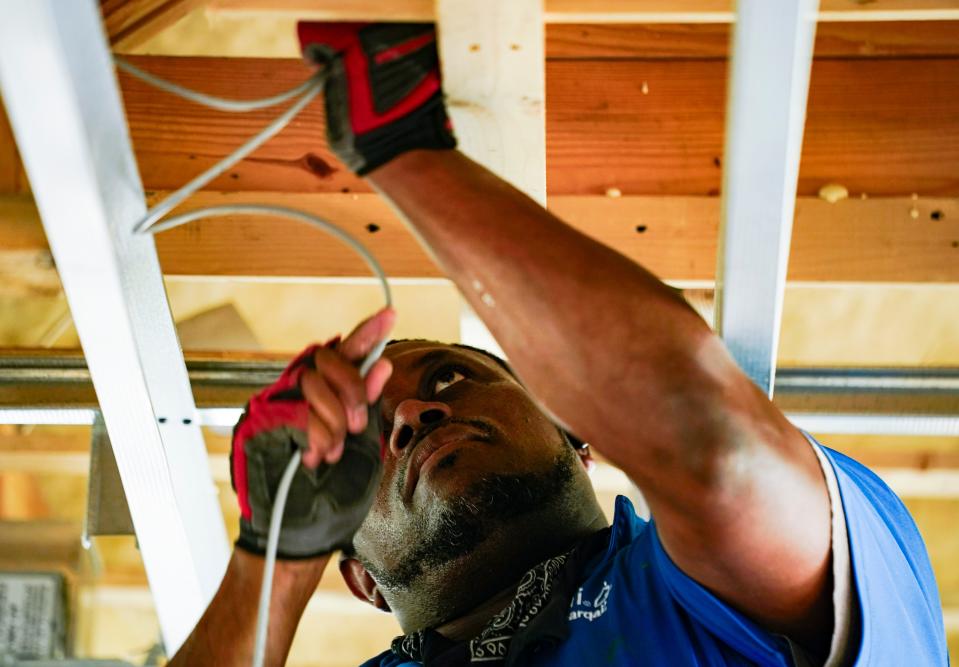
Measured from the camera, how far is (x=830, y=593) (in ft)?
3.44

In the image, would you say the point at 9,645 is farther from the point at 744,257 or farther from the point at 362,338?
the point at 744,257

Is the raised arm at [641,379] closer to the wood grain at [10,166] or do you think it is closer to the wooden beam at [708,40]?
the wooden beam at [708,40]

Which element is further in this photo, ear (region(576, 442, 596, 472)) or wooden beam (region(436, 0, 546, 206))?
ear (region(576, 442, 596, 472))

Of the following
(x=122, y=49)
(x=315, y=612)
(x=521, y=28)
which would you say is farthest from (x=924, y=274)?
(x=315, y=612)

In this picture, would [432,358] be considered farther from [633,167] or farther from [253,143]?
[253,143]

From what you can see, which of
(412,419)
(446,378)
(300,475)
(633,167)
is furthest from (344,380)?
(633,167)

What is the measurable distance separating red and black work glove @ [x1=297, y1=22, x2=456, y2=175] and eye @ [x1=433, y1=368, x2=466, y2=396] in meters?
0.67

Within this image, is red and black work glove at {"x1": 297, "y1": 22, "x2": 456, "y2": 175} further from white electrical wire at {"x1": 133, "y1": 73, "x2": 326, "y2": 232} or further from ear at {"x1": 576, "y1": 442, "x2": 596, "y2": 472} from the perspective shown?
ear at {"x1": 576, "y1": 442, "x2": 596, "y2": 472}

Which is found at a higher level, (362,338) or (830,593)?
(362,338)

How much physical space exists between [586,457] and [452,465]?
0.36m

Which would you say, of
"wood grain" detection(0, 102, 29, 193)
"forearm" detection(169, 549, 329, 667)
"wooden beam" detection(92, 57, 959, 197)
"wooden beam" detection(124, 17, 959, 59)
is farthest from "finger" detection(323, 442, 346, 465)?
"wood grain" detection(0, 102, 29, 193)

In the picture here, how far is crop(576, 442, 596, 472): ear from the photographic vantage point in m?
1.76

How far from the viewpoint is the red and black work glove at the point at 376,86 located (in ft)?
3.29

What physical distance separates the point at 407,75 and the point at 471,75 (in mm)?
60
